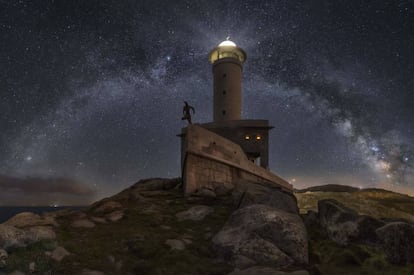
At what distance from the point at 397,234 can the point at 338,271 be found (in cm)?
274

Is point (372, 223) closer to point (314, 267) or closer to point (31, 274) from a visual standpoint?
point (314, 267)

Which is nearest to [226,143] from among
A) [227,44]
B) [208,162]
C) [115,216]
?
[208,162]

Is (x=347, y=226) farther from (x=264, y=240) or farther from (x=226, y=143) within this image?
(x=226, y=143)

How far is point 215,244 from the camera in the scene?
9.69 metres

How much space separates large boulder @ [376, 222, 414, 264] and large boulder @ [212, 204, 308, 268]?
2714 millimetres

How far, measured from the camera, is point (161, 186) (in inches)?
872

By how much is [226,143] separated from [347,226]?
1251 centimetres

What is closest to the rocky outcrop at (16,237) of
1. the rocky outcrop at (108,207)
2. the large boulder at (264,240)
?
the rocky outcrop at (108,207)

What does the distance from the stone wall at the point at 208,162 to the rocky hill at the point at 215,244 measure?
226 inches

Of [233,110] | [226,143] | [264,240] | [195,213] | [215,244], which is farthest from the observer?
[233,110]

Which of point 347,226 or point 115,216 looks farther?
point 115,216

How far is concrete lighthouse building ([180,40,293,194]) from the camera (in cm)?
1905

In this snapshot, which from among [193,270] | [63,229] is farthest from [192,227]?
[63,229]

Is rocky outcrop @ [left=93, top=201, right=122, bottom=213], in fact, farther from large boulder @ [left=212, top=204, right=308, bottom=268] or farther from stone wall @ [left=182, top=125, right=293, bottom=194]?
large boulder @ [left=212, top=204, right=308, bottom=268]
